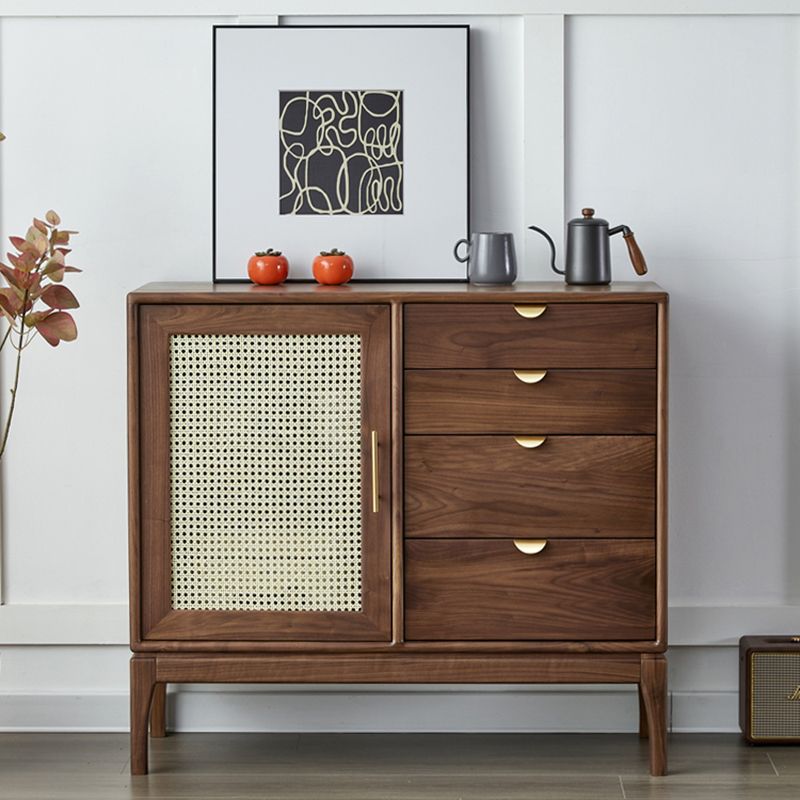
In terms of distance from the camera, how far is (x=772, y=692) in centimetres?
317

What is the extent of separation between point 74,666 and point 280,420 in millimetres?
941

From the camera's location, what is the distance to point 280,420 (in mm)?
2893

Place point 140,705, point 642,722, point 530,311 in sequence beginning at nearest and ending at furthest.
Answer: point 530,311 → point 140,705 → point 642,722

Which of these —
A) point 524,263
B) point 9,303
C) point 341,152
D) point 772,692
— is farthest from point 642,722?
point 9,303

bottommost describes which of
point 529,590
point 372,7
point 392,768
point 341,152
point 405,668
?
point 392,768

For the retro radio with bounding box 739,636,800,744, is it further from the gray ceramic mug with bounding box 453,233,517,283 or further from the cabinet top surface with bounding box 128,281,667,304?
the gray ceramic mug with bounding box 453,233,517,283

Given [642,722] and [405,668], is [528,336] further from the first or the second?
[642,722]

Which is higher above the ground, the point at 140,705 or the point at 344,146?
the point at 344,146

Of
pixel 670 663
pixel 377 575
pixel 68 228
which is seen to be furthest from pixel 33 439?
pixel 670 663

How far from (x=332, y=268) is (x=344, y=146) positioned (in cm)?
33

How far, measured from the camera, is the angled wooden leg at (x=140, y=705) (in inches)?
116

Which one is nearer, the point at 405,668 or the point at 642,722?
the point at 405,668

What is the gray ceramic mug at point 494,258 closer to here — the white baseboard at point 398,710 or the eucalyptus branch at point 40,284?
the eucalyptus branch at point 40,284

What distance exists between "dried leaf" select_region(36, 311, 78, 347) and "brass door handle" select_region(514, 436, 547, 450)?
3.30 feet
